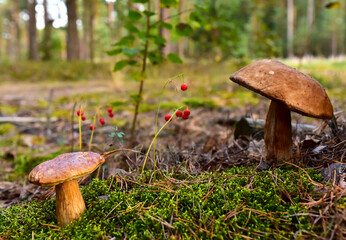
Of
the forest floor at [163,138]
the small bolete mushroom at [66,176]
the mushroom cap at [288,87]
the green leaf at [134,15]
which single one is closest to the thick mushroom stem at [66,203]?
the small bolete mushroom at [66,176]

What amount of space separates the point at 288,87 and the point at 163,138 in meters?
2.26

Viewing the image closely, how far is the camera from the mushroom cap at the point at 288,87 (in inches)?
61.6

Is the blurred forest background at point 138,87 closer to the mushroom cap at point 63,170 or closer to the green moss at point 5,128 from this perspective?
the green moss at point 5,128

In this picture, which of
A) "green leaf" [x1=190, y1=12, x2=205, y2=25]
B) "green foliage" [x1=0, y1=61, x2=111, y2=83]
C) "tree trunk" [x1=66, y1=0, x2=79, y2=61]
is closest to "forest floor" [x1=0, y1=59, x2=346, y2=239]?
"green leaf" [x1=190, y1=12, x2=205, y2=25]

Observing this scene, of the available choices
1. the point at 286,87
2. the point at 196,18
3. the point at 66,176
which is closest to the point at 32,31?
the point at 196,18

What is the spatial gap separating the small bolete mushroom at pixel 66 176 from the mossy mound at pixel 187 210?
0.24 ft

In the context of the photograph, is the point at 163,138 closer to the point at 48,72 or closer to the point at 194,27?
the point at 194,27

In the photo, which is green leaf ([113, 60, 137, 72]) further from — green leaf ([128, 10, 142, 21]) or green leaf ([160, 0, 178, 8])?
green leaf ([160, 0, 178, 8])

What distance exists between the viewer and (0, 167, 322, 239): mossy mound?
54.0 inches

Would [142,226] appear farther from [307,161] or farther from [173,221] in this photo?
[307,161]

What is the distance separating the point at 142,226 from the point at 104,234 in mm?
215

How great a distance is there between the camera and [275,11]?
122 feet

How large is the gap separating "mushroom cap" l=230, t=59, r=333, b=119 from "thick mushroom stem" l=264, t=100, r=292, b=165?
0.97 ft

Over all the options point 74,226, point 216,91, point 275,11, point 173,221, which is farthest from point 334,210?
point 275,11
